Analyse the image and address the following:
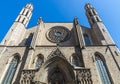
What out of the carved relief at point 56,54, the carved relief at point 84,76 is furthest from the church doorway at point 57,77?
the carved relief at point 84,76

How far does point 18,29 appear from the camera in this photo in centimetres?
2088

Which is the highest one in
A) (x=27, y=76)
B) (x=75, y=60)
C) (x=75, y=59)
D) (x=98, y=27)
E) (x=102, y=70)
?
(x=98, y=27)

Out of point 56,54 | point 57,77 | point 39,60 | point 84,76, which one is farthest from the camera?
point 39,60

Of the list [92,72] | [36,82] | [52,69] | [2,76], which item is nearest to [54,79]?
[52,69]

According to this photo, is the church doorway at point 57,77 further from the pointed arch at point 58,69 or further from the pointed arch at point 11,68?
Answer: the pointed arch at point 11,68

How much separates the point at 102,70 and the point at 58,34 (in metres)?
8.28

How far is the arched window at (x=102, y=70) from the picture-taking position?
556 inches

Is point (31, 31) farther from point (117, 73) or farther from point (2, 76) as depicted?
point (117, 73)

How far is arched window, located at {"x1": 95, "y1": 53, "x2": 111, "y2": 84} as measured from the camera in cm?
1412

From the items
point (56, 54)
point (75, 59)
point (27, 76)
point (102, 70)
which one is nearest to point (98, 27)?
point (75, 59)

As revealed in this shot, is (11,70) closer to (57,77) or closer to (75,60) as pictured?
(57,77)

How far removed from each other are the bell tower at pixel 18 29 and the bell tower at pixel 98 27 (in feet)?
30.8

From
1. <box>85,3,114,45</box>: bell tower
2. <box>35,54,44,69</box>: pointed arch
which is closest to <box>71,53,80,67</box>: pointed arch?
<box>35,54,44,69</box>: pointed arch

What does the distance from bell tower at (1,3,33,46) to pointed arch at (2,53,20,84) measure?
2.23 metres
